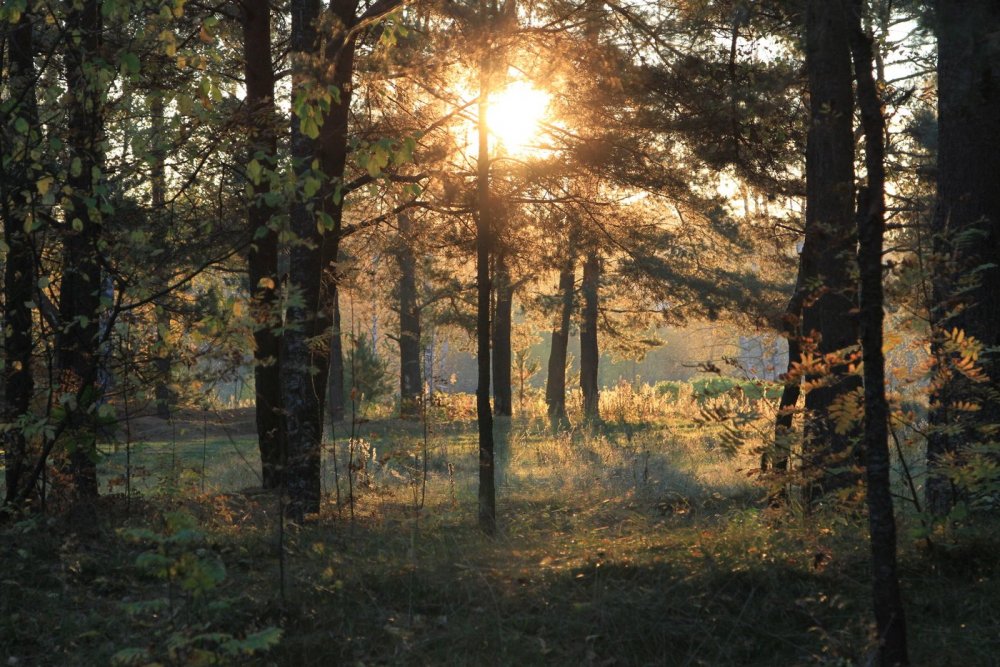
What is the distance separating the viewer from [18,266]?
278 inches

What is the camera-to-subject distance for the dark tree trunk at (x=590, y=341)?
2017 centimetres

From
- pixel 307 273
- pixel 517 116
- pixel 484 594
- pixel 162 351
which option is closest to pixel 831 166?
pixel 517 116

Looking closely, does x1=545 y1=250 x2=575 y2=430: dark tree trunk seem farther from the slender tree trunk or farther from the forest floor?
the forest floor

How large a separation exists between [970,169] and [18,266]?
7.28m

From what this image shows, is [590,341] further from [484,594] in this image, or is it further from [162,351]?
[484,594]

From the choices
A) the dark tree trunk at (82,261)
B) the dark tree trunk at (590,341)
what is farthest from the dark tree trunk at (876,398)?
the dark tree trunk at (590,341)

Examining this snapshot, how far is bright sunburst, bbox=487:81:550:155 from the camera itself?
7531 mm

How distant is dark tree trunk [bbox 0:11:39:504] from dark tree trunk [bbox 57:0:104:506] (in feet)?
0.92

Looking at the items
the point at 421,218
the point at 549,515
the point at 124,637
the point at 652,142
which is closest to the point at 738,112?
the point at 652,142

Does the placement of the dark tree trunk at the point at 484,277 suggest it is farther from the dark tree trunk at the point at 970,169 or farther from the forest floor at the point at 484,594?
Answer: the dark tree trunk at the point at 970,169

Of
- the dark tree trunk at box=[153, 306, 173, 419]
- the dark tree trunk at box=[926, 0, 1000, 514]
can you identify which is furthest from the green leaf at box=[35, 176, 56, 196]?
the dark tree trunk at box=[926, 0, 1000, 514]

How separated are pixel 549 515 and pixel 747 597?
13.7 ft

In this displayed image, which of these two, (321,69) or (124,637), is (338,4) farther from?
(124,637)

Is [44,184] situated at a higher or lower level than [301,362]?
A: higher
